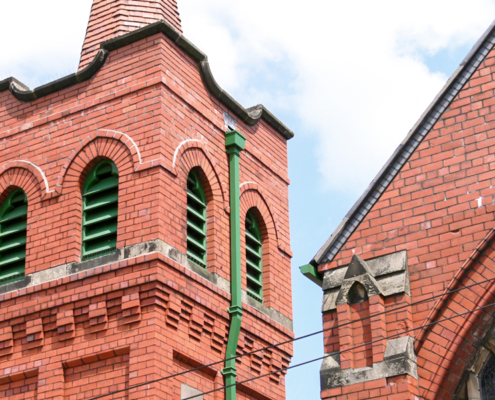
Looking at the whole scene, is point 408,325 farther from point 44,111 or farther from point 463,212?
point 44,111

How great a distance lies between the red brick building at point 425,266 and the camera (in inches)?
460

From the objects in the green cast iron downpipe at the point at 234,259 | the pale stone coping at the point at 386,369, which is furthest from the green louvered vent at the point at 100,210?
the pale stone coping at the point at 386,369

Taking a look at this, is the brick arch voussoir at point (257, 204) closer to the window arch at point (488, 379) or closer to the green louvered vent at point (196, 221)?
the green louvered vent at point (196, 221)

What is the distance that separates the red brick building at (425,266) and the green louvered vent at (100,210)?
5.89m

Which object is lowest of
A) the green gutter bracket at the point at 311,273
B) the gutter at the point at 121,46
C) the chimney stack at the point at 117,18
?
the green gutter bracket at the point at 311,273

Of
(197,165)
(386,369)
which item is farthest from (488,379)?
(197,165)

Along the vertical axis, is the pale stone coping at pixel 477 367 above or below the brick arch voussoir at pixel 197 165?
below

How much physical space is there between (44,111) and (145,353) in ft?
18.8

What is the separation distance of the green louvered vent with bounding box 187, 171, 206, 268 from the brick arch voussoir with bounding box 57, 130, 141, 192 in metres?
1.27

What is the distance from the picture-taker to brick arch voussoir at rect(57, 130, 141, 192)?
1822 cm

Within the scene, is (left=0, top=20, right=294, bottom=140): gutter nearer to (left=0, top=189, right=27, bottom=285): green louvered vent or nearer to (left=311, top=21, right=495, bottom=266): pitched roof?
(left=0, top=189, right=27, bottom=285): green louvered vent

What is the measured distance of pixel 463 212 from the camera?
40.0 ft

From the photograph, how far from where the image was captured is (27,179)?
19234mm

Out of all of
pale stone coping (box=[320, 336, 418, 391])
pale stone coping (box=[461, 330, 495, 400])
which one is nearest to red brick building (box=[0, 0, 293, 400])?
pale stone coping (box=[320, 336, 418, 391])
